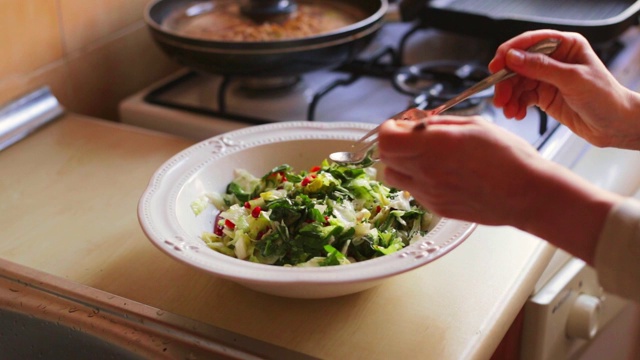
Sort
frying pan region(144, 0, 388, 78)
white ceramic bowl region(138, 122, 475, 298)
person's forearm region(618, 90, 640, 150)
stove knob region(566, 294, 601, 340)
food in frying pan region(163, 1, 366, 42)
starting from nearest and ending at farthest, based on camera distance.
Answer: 1. white ceramic bowl region(138, 122, 475, 298)
2. person's forearm region(618, 90, 640, 150)
3. stove knob region(566, 294, 601, 340)
4. frying pan region(144, 0, 388, 78)
5. food in frying pan region(163, 1, 366, 42)

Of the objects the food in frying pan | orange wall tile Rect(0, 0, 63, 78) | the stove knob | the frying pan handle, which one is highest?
orange wall tile Rect(0, 0, 63, 78)

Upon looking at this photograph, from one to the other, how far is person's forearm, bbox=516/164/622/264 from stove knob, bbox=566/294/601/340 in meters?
0.41

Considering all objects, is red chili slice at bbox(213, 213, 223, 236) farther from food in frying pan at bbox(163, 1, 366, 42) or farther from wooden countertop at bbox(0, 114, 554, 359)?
food in frying pan at bbox(163, 1, 366, 42)

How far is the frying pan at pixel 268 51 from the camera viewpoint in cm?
109

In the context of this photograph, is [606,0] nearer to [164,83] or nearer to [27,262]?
[164,83]

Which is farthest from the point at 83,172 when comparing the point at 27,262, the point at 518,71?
the point at 518,71

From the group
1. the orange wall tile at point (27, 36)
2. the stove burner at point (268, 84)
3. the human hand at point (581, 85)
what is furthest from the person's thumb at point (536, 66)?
the orange wall tile at point (27, 36)

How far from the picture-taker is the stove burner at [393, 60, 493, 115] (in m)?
1.15

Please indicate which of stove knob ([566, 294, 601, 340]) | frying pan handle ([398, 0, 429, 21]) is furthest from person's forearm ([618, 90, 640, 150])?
frying pan handle ([398, 0, 429, 21])

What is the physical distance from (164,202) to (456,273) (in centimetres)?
33

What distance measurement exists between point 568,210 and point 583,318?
43 centimetres

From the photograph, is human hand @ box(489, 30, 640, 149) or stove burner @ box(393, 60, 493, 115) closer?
human hand @ box(489, 30, 640, 149)

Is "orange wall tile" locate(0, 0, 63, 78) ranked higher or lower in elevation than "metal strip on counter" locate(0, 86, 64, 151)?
higher

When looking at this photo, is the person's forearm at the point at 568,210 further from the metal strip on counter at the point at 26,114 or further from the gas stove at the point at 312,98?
the metal strip on counter at the point at 26,114
